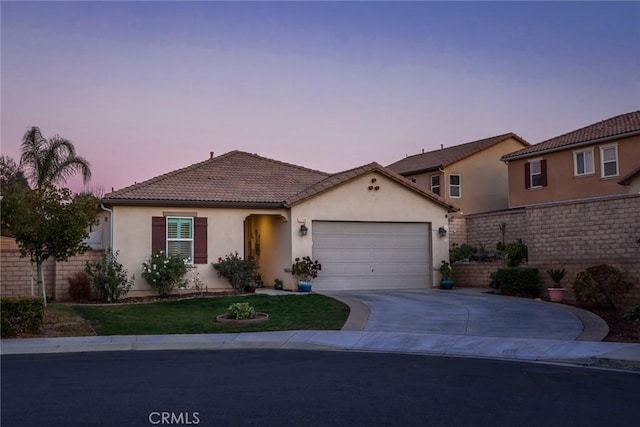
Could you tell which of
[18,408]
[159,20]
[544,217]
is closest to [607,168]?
[544,217]

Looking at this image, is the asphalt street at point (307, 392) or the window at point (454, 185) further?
the window at point (454, 185)

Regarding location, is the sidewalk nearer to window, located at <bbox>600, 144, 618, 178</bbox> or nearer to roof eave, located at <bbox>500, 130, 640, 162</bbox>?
roof eave, located at <bbox>500, 130, 640, 162</bbox>

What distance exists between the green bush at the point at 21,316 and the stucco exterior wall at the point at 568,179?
23134 mm

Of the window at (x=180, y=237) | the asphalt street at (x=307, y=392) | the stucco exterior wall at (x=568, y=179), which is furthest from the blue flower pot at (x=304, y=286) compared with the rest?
the stucco exterior wall at (x=568, y=179)

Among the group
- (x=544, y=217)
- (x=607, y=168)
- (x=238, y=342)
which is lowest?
(x=238, y=342)

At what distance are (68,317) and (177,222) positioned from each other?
264 inches

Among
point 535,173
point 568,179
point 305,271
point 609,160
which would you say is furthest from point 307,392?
point 535,173

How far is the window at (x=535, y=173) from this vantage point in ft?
107

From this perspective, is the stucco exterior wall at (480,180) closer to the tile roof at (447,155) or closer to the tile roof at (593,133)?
the tile roof at (447,155)

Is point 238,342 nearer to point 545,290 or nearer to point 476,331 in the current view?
point 476,331

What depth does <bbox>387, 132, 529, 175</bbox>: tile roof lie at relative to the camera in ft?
123

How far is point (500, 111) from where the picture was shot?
84.7 feet

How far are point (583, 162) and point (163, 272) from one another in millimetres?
19768

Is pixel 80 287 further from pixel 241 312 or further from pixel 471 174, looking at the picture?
pixel 471 174
